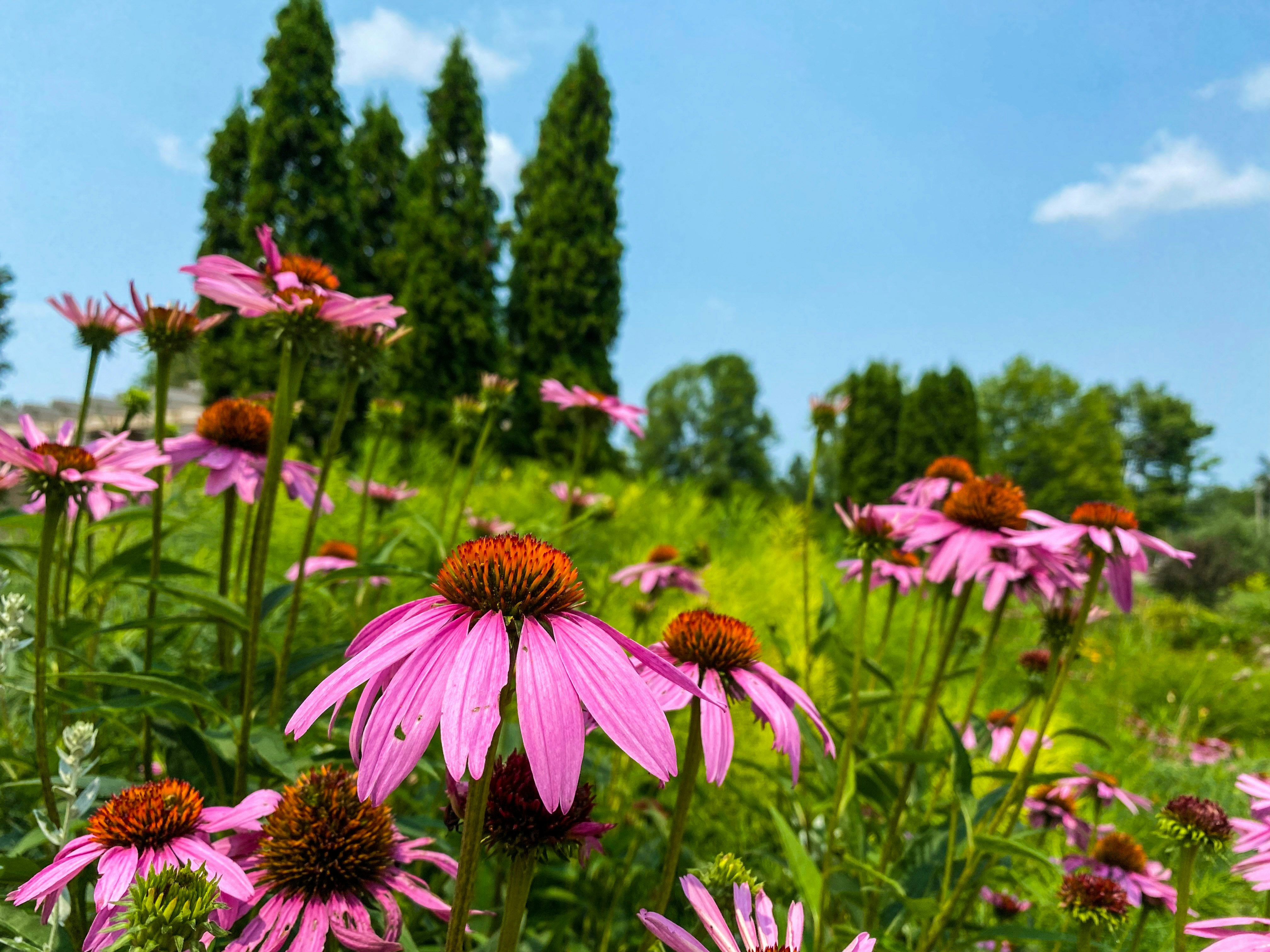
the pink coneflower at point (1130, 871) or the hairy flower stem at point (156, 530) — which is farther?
the pink coneflower at point (1130, 871)

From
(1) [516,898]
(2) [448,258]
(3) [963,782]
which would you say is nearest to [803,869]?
(3) [963,782]

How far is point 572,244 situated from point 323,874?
9465mm

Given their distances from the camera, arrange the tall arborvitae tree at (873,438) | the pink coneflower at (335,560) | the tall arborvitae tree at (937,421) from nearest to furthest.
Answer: the pink coneflower at (335,560) < the tall arborvitae tree at (937,421) < the tall arborvitae tree at (873,438)

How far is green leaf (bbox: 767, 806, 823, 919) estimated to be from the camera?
0.96 meters

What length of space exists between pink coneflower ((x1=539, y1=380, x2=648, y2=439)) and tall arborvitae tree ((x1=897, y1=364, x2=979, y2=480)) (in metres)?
9.24

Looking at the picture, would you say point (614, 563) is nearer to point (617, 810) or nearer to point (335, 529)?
point (335, 529)

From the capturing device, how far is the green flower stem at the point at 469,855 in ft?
1.60

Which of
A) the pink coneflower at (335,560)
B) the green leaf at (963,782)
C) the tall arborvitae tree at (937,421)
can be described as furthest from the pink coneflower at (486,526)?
the tall arborvitae tree at (937,421)

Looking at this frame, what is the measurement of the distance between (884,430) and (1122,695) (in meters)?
6.62

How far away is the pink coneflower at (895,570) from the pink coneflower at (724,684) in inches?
26.7

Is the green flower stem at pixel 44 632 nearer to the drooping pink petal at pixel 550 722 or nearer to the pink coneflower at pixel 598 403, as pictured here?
the drooping pink petal at pixel 550 722

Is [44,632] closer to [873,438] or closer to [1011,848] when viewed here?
[1011,848]

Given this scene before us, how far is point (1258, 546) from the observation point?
19547 millimetres

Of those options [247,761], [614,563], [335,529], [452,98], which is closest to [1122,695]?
[614,563]
